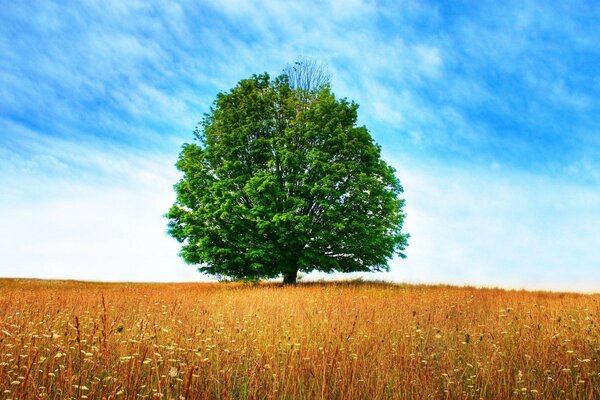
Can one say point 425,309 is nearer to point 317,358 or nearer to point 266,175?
point 317,358

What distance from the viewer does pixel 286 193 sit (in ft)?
68.1

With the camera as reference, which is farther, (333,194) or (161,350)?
(333,194)

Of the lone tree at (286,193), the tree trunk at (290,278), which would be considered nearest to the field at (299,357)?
the lone tree at (286,193)

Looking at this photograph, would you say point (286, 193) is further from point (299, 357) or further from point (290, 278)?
point (299, 357)

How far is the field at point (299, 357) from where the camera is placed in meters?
5.36

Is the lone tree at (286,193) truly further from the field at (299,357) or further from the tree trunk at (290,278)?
the field at (299,357)

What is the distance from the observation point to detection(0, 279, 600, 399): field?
17.6 feet

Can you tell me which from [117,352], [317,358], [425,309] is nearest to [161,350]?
[117,352]

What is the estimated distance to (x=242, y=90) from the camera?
77.7 ft

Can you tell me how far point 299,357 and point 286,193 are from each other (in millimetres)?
14441

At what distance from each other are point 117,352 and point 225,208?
13.7 m

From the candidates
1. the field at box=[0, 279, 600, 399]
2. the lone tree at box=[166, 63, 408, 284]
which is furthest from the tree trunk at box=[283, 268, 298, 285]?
the field at box=[0, 279, 600, 399]

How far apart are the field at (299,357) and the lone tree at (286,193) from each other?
804cm

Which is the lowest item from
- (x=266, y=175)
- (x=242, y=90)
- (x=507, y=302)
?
(x=507, y=302)
